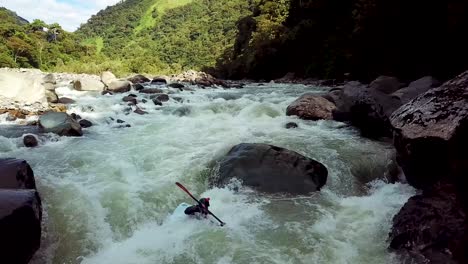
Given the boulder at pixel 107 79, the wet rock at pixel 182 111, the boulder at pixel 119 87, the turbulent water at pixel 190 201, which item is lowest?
the turbulent water at pixel 190 201

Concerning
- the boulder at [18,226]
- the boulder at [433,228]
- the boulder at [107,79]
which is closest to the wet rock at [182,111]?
the boulder at [107,79]

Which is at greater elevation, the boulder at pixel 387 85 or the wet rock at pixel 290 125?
the boulder at pixel 387 85

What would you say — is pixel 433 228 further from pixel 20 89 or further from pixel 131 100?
pixel 20 89

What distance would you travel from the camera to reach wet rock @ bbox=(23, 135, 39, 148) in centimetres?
795

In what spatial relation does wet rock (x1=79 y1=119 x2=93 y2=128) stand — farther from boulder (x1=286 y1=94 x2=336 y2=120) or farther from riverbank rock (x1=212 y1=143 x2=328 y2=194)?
boulder (x1=286 y1=94 x2=336 y2=120)

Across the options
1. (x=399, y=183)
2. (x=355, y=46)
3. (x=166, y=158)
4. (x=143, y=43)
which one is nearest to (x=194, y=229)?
(x=166, y=158)

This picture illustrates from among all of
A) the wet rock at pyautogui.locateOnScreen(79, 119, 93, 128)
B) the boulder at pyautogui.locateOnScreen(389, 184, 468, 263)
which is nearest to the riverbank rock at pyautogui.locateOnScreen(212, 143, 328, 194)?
the boulder at pyautogui.locateOnScreen(389, 184, 468, 263)

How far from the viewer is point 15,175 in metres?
4.87

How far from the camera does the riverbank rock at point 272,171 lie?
586cm

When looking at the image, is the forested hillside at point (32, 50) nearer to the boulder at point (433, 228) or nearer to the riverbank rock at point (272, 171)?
the riverbank rock at point (272, 171)

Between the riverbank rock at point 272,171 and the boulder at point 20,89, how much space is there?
9026mm

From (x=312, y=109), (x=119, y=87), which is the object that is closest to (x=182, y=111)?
(x=312, y=109)

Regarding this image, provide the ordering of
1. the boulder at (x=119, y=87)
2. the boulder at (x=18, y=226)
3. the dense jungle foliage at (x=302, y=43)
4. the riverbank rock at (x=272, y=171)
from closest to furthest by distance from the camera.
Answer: the boulder at (x=18, y=226) < the riverbank rock at (x=272, y=171) < the dense jungle foliage at (x=302, y=43) < the boulder at (x=119, y=87)

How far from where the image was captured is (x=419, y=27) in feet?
37.3
